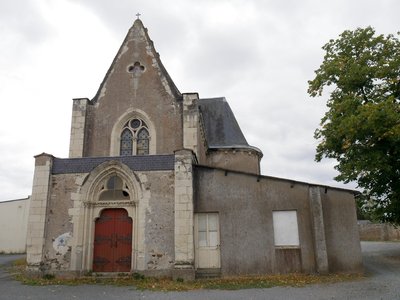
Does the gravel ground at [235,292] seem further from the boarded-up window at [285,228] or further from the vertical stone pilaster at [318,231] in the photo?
the boarded-up window at [285,228]

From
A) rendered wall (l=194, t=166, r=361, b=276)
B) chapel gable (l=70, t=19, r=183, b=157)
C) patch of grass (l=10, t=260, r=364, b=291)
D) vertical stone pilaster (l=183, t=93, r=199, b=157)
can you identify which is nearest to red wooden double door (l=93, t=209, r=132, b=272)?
patch of grass (l=10, t=260, r=364, b=291)

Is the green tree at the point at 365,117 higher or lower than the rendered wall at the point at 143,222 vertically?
higher

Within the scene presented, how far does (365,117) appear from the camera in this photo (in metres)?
15.1

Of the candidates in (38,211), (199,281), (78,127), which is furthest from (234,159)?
(38,211)

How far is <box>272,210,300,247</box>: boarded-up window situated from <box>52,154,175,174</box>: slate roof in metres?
4.53

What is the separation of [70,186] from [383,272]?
12.7 m

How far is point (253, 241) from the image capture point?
43.1 ft

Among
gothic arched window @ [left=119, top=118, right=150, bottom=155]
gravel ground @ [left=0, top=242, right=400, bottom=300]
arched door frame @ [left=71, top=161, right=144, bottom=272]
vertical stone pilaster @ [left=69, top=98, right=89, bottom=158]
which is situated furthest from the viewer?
gothic arched window @ [left=119, top=118, right=150, bottom=155]

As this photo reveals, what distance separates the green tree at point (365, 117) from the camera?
1529cm

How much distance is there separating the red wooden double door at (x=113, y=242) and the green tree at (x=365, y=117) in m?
10.2

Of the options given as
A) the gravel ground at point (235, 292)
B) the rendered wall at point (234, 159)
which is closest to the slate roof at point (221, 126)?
the rendered wall at point (234, 159)

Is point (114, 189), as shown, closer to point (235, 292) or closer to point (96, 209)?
point (96, 209)

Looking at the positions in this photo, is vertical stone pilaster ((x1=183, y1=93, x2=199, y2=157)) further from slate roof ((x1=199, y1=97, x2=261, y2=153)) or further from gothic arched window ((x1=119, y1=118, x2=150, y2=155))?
slate roof ((x1=199, y1=97, x2=261, y2=153))

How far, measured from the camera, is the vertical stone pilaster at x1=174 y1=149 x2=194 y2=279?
12469mm
